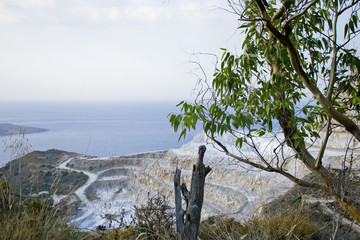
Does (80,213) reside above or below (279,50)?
below

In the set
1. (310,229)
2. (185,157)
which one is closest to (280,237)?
(310,229)

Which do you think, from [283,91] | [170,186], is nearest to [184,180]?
[170,186]

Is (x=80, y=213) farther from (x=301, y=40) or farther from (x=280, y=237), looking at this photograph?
(x=301, y=40)

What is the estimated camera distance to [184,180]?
1573 cm

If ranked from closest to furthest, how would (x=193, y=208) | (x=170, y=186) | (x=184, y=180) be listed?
1. (x=193, y=208)
2. (x=184, y=180)
3. (x=170, y=186)

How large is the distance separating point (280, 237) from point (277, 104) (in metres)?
2.49

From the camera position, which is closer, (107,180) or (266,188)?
(266,188)

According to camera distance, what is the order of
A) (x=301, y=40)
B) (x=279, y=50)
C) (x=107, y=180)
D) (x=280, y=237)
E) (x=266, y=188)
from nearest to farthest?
(x=279, y=50)
(x=301, y=40)
(x=280, y=237)
(x=266, y=188)
(x=107, y=180)

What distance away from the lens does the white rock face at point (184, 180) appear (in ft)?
43.5

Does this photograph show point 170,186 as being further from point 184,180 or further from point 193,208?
point 193,208

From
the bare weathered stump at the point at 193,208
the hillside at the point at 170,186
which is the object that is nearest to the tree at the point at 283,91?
the bare weathered stump at the point at 193,208

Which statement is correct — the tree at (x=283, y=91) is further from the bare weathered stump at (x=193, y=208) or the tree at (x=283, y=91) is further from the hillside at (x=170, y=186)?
the hillside at (x=170, y=186)

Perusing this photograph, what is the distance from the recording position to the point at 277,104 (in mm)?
2648

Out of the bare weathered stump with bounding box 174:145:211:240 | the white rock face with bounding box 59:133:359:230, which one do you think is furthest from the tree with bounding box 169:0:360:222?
the white rock face with bounding box 59:133:359:230
